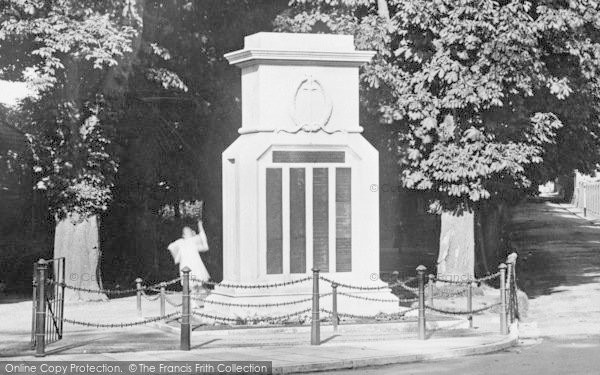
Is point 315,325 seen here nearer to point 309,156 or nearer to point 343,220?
point 343,220

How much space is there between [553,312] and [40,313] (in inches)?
504

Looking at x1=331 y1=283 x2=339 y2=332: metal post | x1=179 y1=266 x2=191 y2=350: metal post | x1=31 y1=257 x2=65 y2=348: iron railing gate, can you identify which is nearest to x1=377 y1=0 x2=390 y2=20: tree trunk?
x1=331 y1=283 x2=339 y2=332: metal post

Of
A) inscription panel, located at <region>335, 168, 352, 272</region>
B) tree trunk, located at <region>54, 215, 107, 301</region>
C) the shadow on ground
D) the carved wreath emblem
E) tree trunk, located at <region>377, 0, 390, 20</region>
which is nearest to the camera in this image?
the carved wreath emblem

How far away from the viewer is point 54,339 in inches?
688

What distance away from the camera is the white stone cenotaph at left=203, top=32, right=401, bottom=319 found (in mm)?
19672

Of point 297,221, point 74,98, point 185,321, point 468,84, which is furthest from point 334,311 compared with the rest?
point 74,98

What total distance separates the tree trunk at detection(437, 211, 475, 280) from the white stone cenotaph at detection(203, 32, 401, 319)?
8.29 m

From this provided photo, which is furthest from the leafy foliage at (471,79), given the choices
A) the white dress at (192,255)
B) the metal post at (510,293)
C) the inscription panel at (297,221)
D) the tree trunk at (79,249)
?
the white dress at (192,255)

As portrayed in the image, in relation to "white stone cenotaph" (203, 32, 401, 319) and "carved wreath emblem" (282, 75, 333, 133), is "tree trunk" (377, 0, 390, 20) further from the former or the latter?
"carved wreath emblem" (282, 75, 333, 133)

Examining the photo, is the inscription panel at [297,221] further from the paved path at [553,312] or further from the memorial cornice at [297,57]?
the paved path at [553,312]

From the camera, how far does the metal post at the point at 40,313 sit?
15.2 m

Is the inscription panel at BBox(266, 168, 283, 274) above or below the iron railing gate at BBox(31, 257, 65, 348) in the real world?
above

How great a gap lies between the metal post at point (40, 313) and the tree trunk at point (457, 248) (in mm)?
14420

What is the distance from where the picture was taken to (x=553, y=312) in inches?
974
